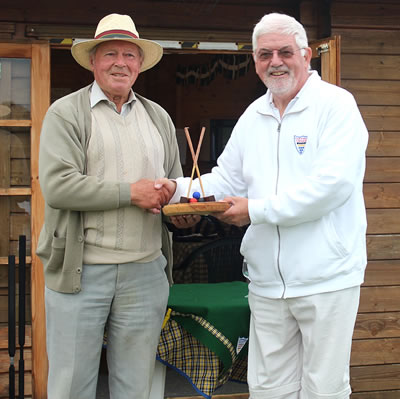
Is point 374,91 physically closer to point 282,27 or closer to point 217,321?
point 282,27

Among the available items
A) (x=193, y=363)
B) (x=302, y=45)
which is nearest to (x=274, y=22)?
(x=302, y=45)

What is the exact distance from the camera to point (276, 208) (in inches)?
88.9

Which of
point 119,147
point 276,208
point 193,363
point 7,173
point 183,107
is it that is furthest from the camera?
point 183,107

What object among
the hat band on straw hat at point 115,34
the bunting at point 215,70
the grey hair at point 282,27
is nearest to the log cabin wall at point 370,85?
the hat band on straw hat at point 115,34

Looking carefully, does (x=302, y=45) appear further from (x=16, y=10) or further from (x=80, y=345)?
(x=16, y=10)

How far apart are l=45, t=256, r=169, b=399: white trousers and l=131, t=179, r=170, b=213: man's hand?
0.25 meters

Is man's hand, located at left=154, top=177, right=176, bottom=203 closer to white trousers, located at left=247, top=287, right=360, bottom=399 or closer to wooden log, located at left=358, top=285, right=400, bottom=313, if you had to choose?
white trousers, located at left=247, top=287, right=360, bottom=399

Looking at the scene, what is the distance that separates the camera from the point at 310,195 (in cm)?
221

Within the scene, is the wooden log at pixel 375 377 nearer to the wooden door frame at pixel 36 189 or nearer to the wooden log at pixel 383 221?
the wooden log at pixel 383 221

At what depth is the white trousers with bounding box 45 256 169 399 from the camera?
237 cm

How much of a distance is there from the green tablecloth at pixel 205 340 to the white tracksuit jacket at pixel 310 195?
85 cm

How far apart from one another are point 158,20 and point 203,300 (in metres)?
1.72

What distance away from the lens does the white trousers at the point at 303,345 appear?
7.52 ft

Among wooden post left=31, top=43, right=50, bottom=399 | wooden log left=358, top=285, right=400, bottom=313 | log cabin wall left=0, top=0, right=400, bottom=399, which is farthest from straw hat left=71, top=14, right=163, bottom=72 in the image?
wooden log left=358, top=285, right=400, bottom=313
